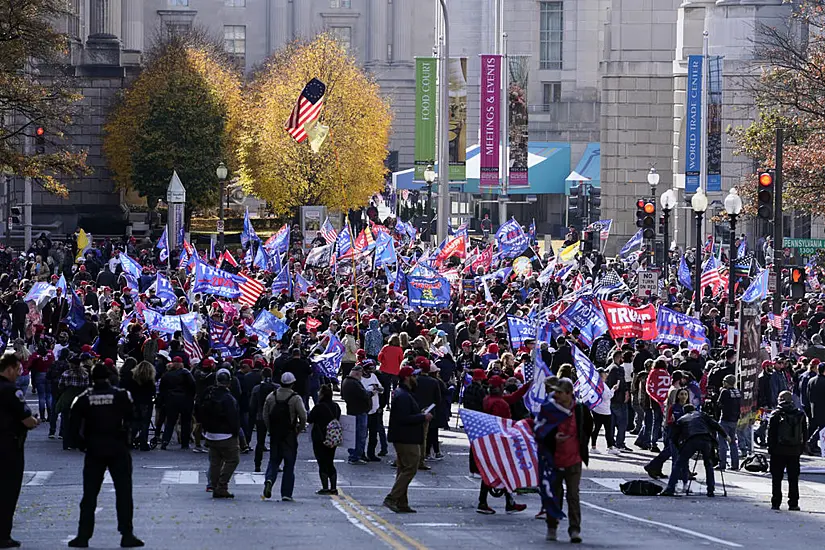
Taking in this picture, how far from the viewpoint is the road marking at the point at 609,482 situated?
21781mm

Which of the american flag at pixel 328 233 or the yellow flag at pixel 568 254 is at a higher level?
the american flag at pixel 328 233

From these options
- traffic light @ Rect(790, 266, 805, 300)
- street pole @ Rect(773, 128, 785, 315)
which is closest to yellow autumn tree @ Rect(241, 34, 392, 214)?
street pole @ Rect(773, 128, 785, 315)

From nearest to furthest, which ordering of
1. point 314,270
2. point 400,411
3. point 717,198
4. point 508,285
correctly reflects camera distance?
1. point 400,411
2. point 508,285
3. point 314,270
4. point 717,198

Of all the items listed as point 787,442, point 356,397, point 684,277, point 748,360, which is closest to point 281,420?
point 356,397

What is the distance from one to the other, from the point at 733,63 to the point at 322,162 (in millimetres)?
18934

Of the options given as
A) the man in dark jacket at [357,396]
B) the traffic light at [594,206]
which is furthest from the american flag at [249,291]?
the traffic light at [594,206]

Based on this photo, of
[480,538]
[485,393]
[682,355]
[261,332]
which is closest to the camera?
[480,538]

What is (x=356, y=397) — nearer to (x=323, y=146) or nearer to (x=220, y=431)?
(x=220, y=431)

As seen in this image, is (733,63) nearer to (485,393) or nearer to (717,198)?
(717,198)

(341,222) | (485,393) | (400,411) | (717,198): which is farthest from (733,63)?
(400,411)

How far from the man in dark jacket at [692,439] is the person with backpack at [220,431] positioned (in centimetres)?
516

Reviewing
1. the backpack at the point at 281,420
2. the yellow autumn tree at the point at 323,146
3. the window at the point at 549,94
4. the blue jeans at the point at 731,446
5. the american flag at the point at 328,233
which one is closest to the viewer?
the backpack at the point at 281,420

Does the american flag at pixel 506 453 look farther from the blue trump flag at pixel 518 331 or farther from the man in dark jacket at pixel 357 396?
the blue trump flag at pixel 518 331

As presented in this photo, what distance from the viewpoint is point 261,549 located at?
14.9m
